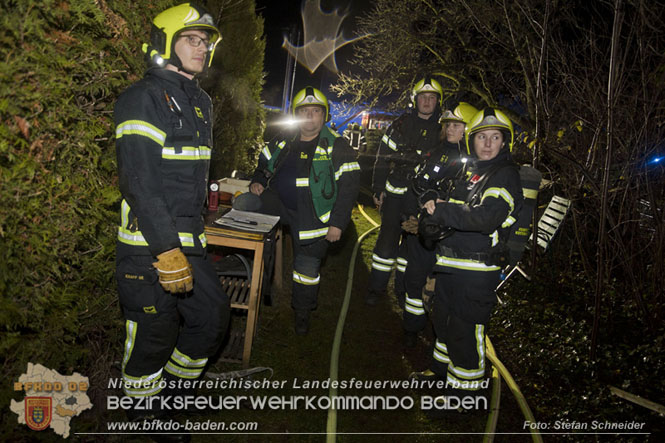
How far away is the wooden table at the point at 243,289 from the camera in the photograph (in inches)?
133

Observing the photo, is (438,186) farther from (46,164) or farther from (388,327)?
(46,164)

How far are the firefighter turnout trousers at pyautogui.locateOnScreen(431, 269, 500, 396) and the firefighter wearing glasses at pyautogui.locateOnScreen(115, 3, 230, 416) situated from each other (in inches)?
71.9

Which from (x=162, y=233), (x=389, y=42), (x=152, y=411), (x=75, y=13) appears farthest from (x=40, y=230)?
(x=389, y=42)

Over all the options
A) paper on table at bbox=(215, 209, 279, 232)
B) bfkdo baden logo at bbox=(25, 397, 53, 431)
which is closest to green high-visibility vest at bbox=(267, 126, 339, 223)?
paper on table at bbox=(215, 209, 279, 232)

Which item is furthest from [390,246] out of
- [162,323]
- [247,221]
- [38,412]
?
[38,412]

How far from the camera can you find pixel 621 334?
4.37m

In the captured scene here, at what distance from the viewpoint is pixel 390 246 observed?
5055 mm

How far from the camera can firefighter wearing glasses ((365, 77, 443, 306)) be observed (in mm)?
4754

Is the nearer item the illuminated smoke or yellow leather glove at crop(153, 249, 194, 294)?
yellow leather glove at crop(153, 249, 194, 294)

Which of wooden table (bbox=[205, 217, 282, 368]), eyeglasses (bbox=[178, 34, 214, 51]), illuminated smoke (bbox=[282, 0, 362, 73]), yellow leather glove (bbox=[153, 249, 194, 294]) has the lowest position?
wooden table (bbox=[205, 217, 282, 368])

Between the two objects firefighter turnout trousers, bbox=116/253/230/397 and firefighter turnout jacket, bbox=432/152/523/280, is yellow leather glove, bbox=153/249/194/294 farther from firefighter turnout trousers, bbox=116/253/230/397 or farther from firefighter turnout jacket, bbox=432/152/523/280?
firefighter turnout jacket, bbox=432/152/523/280

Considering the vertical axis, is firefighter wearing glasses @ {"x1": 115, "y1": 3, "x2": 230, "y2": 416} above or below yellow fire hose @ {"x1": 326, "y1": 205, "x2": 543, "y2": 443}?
above

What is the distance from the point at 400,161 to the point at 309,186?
1344 mm

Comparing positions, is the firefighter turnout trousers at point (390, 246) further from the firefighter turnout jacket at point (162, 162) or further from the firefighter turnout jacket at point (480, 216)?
the firefighter turnout jacket at point (162, 162)
